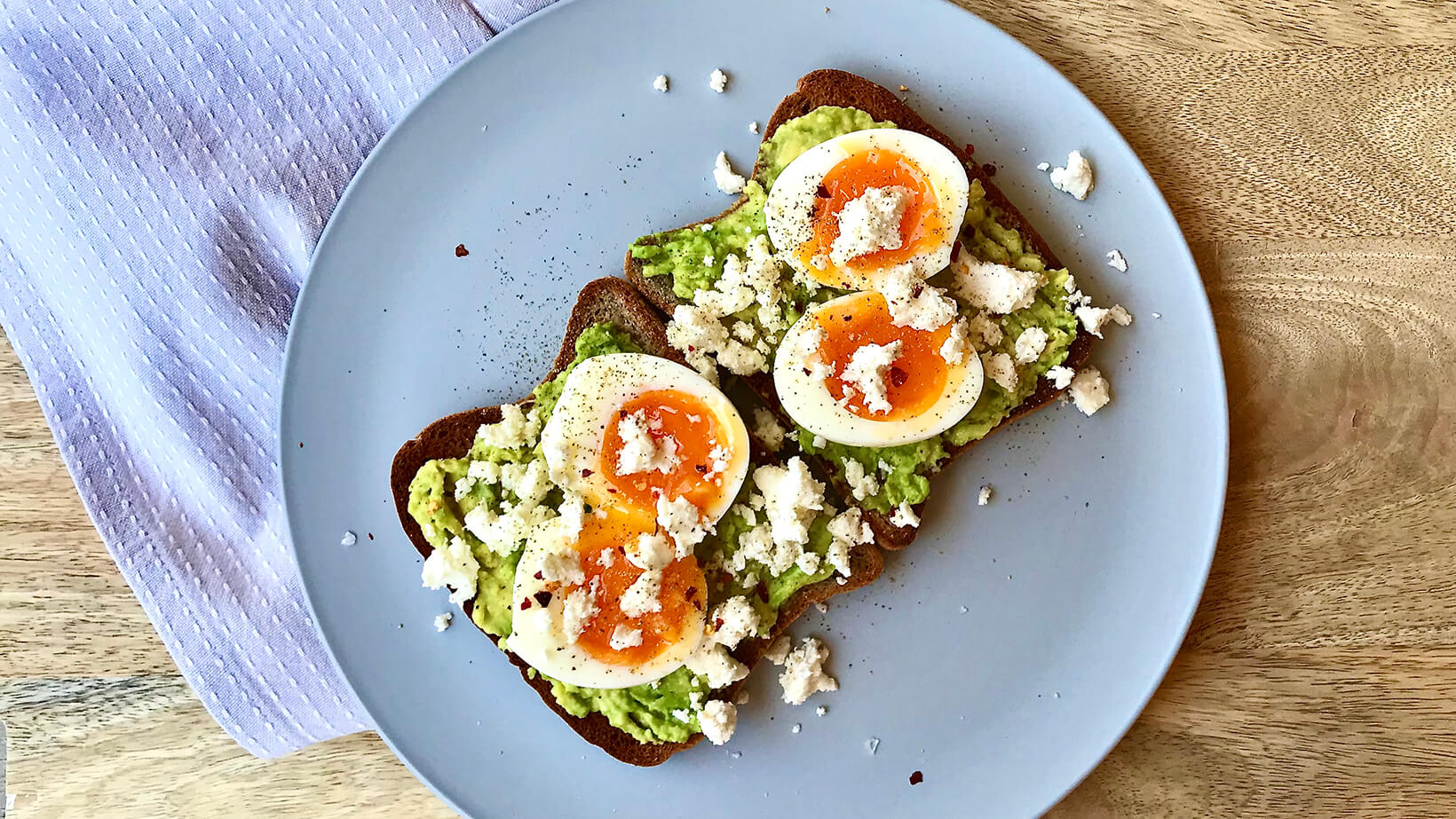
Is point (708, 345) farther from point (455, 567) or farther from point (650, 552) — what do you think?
point (455, 567)

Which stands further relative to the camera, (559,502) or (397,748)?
(397,748)

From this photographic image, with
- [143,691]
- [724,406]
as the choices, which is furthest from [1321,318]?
[143,691]

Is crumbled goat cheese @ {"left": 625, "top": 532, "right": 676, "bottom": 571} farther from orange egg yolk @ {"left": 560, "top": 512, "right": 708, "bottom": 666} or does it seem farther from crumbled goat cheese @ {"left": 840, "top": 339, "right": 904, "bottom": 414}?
crumbled goat cheese @ {"left": 840, "top": 339, "right": 904, "bottom": 414}

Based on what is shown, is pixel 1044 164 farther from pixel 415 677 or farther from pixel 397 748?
pixel 397 748

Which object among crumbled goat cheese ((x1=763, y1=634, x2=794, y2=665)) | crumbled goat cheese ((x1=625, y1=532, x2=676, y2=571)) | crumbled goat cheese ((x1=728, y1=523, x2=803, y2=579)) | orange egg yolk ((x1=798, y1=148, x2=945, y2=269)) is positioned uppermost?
orange egg yolk ((x1=798, y1=148, x2=945, y2=269))

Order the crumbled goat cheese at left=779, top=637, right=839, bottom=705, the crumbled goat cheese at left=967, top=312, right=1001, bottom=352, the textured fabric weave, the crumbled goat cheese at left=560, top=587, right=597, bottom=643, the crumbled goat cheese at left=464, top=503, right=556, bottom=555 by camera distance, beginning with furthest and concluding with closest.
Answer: the textured fabric weave
the crumbled goat cheese at left=779, top=637, right=839, bottom=705
the crumbled goat cheese at left=967, top=312, right=1001, bottom=352
the crumbled goat cheese at left=464, top=503, right=556, bottom=555
the crumbled goat cheese at left=560, top=587, right=597, bottom=643

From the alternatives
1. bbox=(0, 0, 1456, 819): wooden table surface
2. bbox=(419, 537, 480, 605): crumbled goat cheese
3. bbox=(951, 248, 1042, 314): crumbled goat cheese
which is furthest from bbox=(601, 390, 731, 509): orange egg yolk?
bbox=(0, 0, 1456, 819): wooden table surface

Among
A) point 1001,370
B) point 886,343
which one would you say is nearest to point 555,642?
point 886,343
